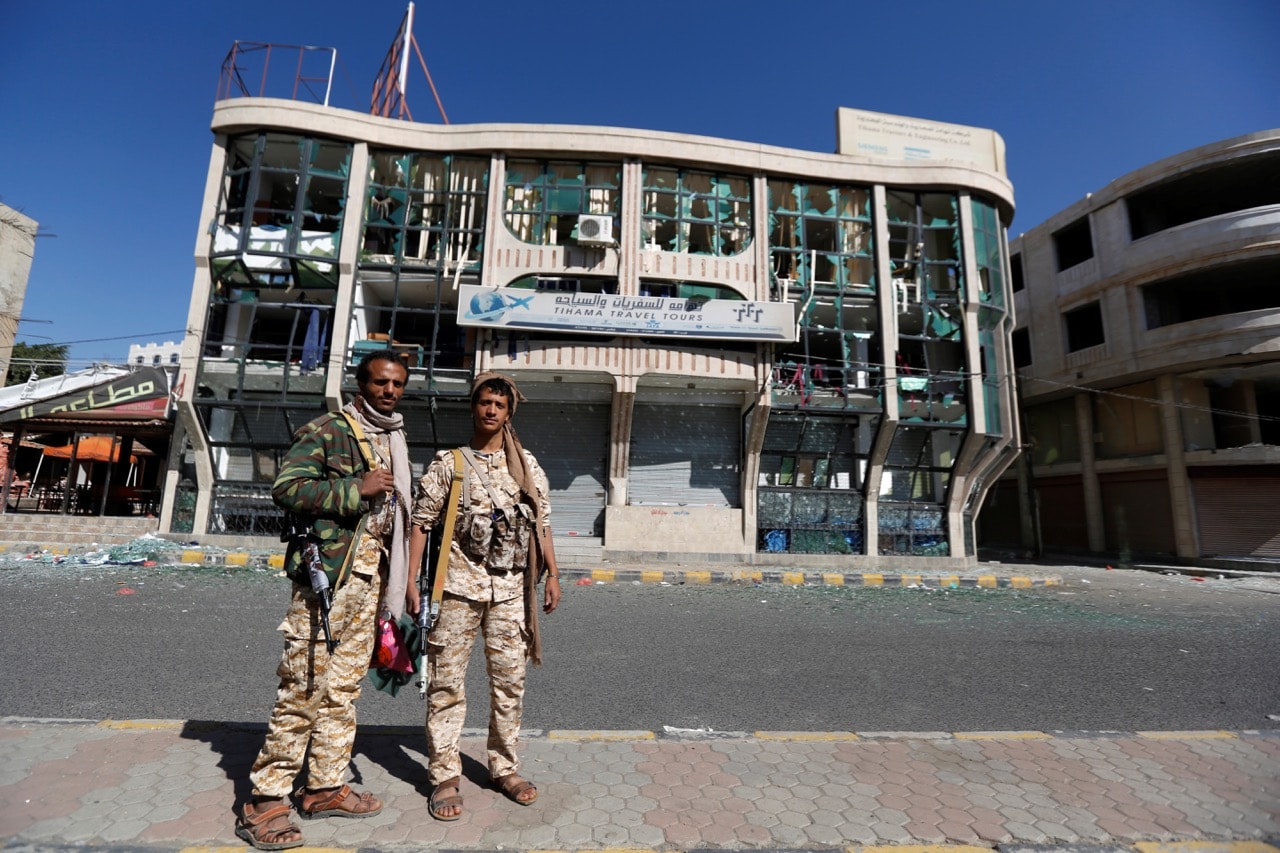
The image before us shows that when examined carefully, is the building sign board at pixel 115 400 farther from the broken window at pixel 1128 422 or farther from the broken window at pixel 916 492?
the broken window at pixel 1128 422

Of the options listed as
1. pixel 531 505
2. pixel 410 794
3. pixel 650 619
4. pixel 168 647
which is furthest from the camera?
pixel 650 619

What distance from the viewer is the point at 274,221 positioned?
53.7 feet

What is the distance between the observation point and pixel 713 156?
1644 cm

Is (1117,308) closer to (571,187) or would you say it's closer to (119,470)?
(571,187)

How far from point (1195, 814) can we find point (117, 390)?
21.0m

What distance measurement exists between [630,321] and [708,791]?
12.9 meters

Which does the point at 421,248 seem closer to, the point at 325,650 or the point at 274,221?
the point at 274,221

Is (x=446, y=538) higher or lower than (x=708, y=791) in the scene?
higher

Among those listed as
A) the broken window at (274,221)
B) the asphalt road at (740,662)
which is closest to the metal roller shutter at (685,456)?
the asphalt road at (740,662)

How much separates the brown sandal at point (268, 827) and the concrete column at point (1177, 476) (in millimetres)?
22701

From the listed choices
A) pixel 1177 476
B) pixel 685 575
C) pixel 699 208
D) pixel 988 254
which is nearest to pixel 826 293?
pixel 699 208

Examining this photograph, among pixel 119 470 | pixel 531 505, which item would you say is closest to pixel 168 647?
pixel 531 505

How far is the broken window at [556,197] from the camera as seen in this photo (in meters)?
16.0

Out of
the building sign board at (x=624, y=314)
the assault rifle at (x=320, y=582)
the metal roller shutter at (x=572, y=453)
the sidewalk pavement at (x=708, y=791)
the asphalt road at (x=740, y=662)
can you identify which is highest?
the building sign board at (x=624, y=314)
